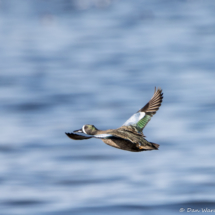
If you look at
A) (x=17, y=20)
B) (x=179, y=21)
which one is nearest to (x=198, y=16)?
(x=179, y=21)

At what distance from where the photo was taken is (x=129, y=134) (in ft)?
16.3

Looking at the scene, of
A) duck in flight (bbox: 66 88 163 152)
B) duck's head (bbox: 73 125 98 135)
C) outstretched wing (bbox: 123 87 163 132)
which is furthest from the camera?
outstretched wing (bbox: 123 87 163 132)

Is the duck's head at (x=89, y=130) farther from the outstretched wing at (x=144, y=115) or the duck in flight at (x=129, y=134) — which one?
the outstretched wing at (x=144, y=115)

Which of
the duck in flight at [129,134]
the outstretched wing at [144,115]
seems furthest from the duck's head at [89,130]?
the outstretched wing at [144,115]

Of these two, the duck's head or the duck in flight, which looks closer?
the duck in flight

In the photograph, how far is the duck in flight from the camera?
447cm

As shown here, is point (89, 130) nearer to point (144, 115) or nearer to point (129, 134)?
point (129, 134)

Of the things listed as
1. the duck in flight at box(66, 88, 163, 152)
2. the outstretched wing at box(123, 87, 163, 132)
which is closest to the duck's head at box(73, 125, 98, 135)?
the duck in flight at box(66, 88, 163, 152)

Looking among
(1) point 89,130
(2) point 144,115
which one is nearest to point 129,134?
(1) point 89,130

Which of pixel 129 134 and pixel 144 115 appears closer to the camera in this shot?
pixel 129 134

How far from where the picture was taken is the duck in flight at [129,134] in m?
4.47

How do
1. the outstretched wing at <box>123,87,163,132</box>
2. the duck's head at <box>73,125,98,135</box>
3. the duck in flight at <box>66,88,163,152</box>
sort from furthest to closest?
the outstretched wing at <box>123,87,163,132</box> < the duck's head at <box>73,125,98,135</box> < the duck in flight at <box>66,88,163,152</box>

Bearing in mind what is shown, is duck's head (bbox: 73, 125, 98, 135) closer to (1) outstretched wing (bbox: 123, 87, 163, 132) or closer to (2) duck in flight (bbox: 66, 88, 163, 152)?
(2) duck in flight (bbox: 66, 88, 163, 152)

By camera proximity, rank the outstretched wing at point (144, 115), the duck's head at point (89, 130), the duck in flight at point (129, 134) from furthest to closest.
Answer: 1. the outstretched wing at point (144, 115)
2. the duck's head at point (89, 130)
3. the duck in flight at point (129, 134)
